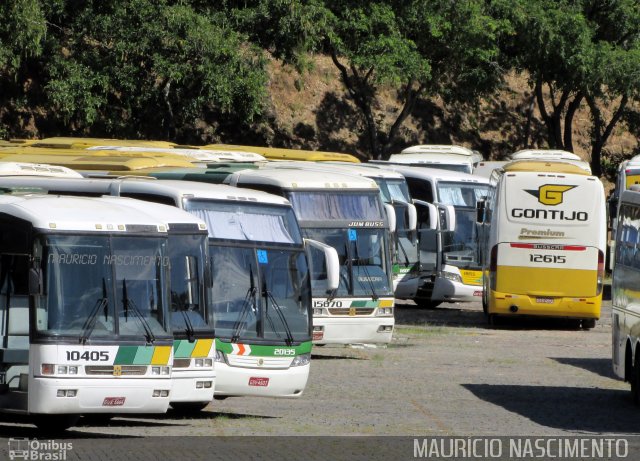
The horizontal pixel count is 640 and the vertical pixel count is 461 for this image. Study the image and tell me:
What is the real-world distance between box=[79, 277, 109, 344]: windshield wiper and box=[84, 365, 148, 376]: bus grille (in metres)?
0.28

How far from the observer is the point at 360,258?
2322 cm

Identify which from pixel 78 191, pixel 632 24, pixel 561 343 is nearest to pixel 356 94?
pixel 632 24

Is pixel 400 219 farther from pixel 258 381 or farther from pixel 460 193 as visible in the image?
pixel 258 381

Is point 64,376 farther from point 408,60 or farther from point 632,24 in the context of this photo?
point 632,24

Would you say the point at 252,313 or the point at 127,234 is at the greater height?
the point at 127,234

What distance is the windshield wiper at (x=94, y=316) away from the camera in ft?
44.7

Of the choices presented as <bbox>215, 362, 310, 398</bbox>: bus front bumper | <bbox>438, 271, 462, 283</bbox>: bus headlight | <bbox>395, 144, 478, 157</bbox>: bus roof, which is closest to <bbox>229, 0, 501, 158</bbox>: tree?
<bbox>395, 144, 478, 157</bbox>: bus roof

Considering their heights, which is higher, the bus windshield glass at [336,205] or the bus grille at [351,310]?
the bus windshield glass at [336,205]

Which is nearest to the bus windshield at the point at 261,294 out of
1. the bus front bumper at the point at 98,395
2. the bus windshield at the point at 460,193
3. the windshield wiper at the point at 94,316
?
the bus front bumper at the point at 98,395

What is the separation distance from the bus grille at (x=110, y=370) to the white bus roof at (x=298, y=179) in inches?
358

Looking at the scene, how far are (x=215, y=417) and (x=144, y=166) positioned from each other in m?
8.06

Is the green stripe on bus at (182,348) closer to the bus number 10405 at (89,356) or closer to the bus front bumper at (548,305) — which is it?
the bus number 10405 at (89,356)

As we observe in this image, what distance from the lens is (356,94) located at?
4962 centimetres

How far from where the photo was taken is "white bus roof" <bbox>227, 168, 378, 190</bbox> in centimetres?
2267
